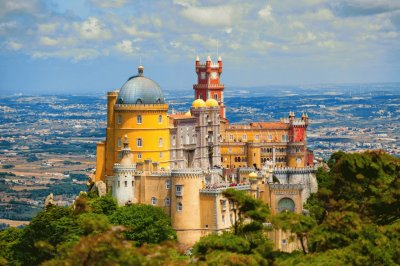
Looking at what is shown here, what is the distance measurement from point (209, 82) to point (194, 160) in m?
29.0

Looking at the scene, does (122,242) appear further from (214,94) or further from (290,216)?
(214,94)

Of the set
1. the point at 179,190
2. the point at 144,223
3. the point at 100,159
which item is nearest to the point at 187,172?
the point at 179,190

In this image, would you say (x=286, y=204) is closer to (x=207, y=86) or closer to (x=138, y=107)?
(x=138, y=107)

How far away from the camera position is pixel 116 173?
107 m

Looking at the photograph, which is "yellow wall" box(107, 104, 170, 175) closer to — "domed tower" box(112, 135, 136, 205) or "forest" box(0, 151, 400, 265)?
"domed tower" box(112, 135, 136, 205)

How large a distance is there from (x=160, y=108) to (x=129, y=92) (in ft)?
14.2

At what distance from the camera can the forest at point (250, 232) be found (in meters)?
60.7

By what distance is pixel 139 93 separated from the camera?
384ft

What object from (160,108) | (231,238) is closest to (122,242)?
(231,238)

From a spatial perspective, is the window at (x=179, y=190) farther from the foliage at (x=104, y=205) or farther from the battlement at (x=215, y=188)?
the foliage at (x=104, y=205)

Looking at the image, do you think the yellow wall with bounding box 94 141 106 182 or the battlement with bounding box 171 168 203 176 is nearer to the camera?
the battlement with bounding box 171 168 203 176

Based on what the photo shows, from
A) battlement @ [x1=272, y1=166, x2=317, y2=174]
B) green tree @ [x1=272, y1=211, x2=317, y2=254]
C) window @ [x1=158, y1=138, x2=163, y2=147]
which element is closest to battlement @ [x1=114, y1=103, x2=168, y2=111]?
window @ [x1=158, y1=138, x2=163, y2=147]

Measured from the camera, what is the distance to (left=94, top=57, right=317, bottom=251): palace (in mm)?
103125

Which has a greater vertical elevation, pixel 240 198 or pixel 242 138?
pixel 242 138
